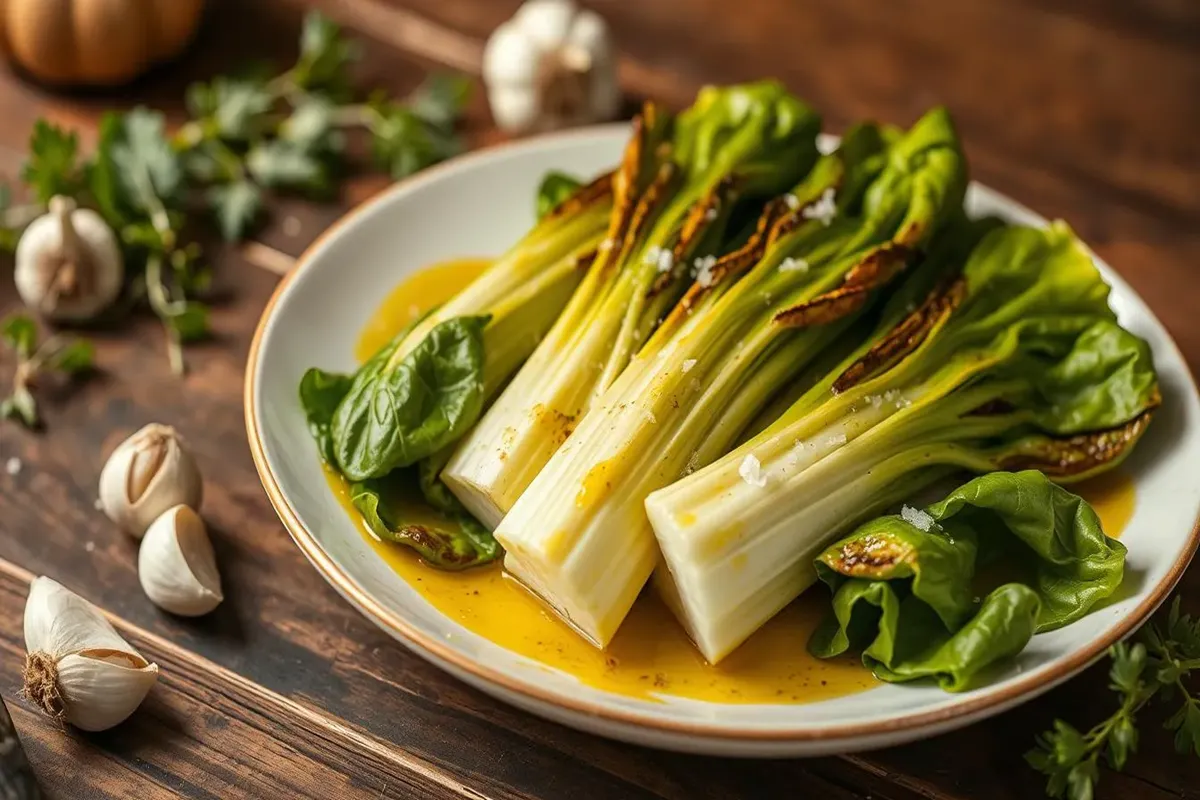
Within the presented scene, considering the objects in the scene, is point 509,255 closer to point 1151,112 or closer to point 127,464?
point 127,464

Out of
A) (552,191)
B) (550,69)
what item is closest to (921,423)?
(552,191)

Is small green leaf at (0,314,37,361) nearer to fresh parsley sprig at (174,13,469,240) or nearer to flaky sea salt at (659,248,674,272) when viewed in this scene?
fresh parsley sprig at (174,13,469,240)

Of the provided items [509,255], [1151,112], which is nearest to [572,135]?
[509,255]

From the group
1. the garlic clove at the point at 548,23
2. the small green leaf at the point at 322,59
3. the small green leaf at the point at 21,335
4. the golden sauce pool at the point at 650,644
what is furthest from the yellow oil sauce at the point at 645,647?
the small green leaf at the point at 322,59

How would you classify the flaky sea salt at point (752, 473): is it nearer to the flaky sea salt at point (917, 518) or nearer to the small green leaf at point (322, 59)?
the flaky sea salt at point (917, 518)

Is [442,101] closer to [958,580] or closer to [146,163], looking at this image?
[146,163]
